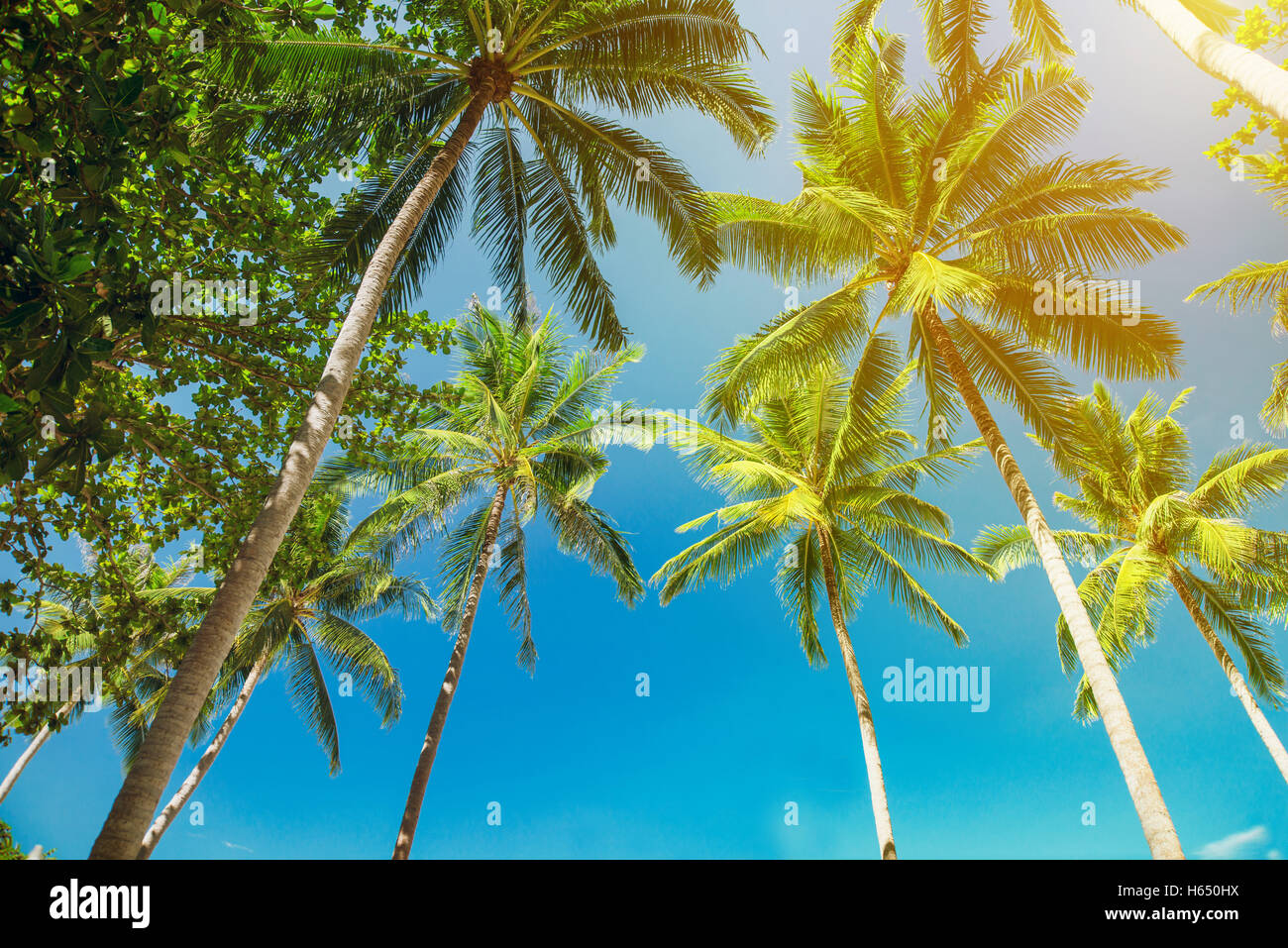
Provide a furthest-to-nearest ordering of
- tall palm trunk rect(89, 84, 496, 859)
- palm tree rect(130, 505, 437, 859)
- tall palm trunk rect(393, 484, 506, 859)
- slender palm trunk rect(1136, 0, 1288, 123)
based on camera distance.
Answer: palm tree rect(130, 505, 437, 859), tall palm trunk rect(393, 484, 506, 859), slender palm trunk rect(1136, 0, 1288, 123), tall palm trunk rect(89, 84, 496, 859)

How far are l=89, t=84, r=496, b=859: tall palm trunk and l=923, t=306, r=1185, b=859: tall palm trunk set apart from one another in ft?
25.4

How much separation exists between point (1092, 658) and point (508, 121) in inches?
414

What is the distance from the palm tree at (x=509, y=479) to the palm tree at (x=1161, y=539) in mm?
9828

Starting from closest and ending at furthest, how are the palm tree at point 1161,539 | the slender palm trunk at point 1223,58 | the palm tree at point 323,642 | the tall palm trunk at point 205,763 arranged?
1. the slender palm trunk at point 1223,58
2. the palm tree at point 1161,539
3. the tall palm trunk at point 205,763
4. the palm tree at point 323,642

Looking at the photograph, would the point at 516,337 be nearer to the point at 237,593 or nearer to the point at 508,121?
the point at 508,121

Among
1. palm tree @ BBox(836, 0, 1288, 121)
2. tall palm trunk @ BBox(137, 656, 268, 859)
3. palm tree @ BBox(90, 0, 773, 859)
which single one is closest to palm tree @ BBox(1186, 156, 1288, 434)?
palm tree @ BBox(836, 0, 1288, 121)

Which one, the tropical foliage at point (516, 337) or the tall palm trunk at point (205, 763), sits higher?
the tropical foliage at point (516, 337)

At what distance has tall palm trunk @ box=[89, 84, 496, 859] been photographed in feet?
10.9

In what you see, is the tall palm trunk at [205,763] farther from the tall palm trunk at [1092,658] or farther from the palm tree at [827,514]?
the tall palm trunk at [1092,658]

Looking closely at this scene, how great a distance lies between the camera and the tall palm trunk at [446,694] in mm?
10344

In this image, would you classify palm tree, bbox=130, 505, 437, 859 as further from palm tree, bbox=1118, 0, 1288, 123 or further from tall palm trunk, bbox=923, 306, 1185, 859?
palm tree, bbox=1118, 0, 1288, 123

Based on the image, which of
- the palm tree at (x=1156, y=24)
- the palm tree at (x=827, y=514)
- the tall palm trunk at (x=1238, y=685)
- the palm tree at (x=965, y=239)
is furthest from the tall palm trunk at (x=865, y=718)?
the palm tree at (x=1156, y=24)

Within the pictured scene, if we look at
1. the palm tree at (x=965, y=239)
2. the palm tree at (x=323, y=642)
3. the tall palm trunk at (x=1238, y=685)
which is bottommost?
the tall palm trunk at (x=1238, y=685)
